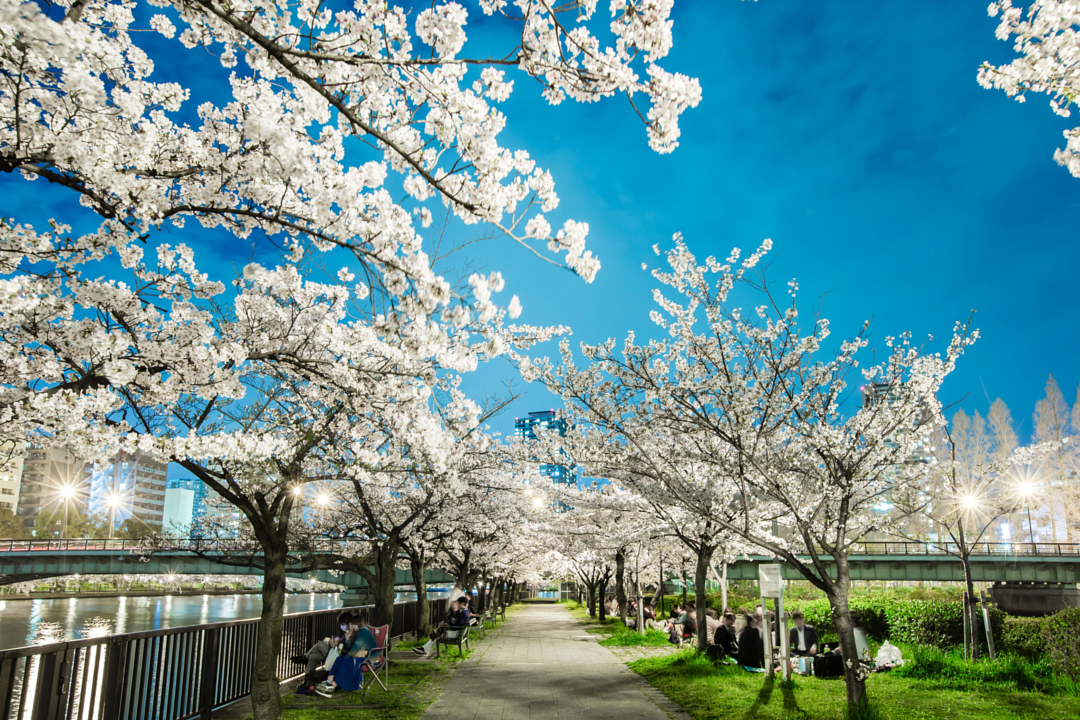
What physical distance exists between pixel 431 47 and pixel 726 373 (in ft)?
19.1

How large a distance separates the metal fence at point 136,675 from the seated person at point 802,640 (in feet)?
34.8

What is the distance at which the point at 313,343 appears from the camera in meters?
7.29

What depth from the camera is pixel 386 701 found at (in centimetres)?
923

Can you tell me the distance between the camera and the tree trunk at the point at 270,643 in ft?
23.2

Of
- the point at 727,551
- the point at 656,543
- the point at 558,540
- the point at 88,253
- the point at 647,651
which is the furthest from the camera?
the point at 558,540

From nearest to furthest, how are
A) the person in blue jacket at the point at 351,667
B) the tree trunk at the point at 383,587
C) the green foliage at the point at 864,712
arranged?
the green foliage at the point at 864,712
the person in blue jacket at the point at 351,667
the tree trunk at the point at 383,587

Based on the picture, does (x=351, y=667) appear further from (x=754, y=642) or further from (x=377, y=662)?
(x=754, y=642)

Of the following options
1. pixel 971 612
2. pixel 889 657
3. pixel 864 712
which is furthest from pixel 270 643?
pixel 971 612

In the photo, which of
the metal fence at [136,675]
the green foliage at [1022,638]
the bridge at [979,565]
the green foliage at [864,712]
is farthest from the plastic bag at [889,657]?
the bridge at [979,565]

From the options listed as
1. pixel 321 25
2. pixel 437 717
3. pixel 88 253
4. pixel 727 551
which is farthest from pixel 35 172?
pixel 727 551

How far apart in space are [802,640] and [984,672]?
3.24m

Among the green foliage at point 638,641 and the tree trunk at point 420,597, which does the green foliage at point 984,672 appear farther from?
the tree trunk at point 420,597

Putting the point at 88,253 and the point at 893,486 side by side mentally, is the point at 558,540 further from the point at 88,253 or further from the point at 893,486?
the point at 88,253

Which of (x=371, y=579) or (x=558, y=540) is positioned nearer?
(x=371, y=579)
